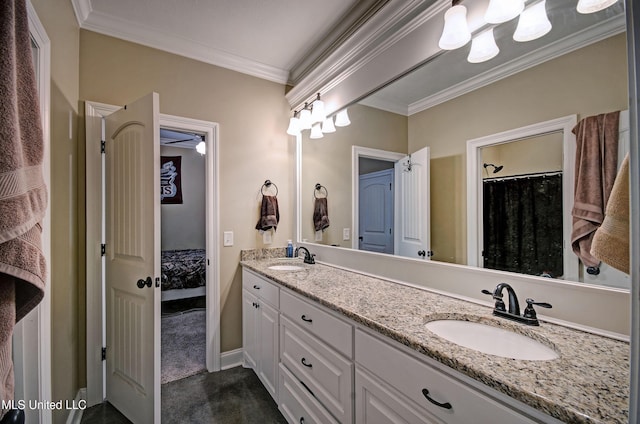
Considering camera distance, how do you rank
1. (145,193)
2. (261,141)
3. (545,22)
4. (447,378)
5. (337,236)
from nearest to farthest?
1. (447,378)
2. (545,22)
3. (145,193)
4. (337,236)
5. (261,141)

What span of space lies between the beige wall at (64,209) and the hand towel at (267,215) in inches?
51.2

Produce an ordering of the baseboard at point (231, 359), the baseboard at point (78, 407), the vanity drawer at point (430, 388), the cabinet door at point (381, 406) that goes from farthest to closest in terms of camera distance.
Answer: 1. the baseboard at point (231, 359)
2. the baseboard at point (78, 407)
3. the cabinet door at point (381, 406)
4. the vanity drawer at point (430, 388)

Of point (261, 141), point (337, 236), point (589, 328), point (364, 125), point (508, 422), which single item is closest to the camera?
point (508, 422)

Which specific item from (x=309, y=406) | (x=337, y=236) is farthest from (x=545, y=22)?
(x=309, y=406)

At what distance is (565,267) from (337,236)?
1.49 meters

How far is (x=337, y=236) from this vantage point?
7.63 feet

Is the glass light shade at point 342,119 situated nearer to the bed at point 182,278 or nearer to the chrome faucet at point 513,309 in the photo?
the chrome faucet at point 513,309

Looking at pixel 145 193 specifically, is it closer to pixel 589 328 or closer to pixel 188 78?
pixel 188 78

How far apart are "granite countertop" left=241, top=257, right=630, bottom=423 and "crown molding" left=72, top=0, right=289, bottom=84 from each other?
2125 millimetres

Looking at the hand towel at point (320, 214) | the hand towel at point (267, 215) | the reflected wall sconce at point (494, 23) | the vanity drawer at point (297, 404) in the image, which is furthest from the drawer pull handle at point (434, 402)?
the hand towel at point (267, 215)

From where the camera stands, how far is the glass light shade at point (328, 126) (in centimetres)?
239

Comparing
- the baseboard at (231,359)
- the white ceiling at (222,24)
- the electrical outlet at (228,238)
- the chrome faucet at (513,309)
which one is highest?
the white ceiling at (222,24)

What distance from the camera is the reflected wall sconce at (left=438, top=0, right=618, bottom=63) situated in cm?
110

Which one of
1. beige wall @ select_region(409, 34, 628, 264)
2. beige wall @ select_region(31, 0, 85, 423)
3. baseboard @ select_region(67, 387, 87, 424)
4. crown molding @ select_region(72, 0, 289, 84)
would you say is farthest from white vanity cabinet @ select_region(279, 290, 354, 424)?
crown molding @ select_region(72, 0, 289, 84)
